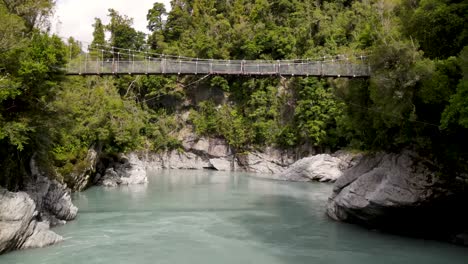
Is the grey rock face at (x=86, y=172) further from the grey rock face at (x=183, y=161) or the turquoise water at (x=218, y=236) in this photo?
the grey rock face at (x=183, y=161)

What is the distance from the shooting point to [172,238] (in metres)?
11.2

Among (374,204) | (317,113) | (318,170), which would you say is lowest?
(374,204)

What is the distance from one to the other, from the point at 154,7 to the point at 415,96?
1308 inches

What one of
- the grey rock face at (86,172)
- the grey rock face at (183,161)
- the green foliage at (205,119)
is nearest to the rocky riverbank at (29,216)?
the grey rock face at (86,172)

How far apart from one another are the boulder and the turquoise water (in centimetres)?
62

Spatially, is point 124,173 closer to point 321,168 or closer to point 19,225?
point 321,168

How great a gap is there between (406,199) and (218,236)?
4769 mm

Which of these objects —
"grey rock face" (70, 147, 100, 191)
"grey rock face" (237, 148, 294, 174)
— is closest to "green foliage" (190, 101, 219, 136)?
"grey rock face" (237, 148, 294, 174)

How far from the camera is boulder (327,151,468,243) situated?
1100 cm

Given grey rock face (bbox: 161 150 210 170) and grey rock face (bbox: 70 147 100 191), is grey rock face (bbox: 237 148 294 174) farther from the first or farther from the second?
grey rock face (bbox: 70 147 100 191)

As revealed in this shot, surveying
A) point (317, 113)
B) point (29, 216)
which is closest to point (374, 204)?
point (29, 216)

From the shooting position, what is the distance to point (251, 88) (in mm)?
33094

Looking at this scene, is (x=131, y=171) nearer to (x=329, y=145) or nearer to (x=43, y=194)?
(x=43, y=194)

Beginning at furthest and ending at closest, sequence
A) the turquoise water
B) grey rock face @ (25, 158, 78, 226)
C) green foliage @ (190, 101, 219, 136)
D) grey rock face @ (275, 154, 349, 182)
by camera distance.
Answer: green foliage @ (190, 101, 219, 136) → grey rock face @ (275, 154, 349, 182) → grey rock face @ (25, 158, 78, 226) → the turquoise water
